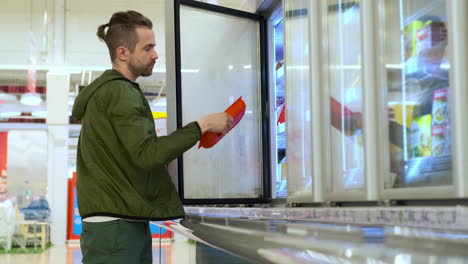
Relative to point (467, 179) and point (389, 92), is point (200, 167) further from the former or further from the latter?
point (467, 179)

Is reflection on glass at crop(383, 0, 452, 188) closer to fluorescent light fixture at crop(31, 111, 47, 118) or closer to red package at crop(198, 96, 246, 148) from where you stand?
red package at crop(198, 96, 246, 148)

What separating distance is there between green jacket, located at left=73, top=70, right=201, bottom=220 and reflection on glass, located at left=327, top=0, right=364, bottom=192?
0.84 meters

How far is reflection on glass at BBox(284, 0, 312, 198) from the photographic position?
3195 mm

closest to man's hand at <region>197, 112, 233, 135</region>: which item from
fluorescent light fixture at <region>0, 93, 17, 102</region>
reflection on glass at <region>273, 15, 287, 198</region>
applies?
reflection on glass at <region>273, 15, 287, 198</region>

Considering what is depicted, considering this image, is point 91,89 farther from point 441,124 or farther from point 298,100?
point 298,100

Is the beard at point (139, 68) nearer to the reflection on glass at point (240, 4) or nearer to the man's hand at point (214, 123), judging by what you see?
the man's hand at point (214, 123)

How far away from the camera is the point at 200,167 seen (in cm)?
387

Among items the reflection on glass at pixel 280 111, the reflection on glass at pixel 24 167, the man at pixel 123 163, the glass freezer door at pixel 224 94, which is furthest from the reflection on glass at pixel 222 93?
the reflection on glass at pixel 24 167

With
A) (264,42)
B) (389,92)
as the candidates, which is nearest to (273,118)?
(264,42)

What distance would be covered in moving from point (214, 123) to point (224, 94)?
195cm

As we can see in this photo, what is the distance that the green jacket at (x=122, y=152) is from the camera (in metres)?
2.02

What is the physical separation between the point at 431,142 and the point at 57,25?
12.4 meters

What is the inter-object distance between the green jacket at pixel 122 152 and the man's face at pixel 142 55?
0.09 metres

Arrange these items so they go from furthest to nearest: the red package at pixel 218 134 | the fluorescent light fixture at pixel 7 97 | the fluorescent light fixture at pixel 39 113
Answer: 1. the fluorescent light fixture at pixel 39 113
2. the fluorescent light fixture at pixel 7 97
3. the red package at pixel 218 134
